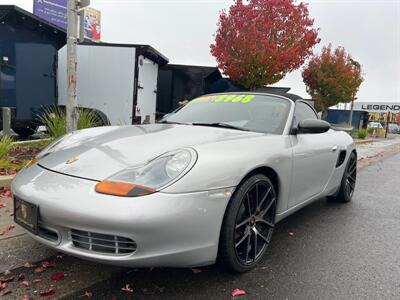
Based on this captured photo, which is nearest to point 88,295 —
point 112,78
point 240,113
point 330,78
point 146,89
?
point 240,113

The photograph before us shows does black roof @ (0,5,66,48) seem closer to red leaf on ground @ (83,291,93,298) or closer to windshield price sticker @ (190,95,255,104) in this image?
windshield price sticker @ (190,95,255,104)

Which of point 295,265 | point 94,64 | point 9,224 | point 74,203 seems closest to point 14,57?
point 94,64

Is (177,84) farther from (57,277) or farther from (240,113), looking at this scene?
(57,277)

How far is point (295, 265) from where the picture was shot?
2672 mm

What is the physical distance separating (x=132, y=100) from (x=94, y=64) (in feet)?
3.92

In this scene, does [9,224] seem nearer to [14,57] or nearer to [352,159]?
[352,159]

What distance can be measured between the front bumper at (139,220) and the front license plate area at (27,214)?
0.14 ft

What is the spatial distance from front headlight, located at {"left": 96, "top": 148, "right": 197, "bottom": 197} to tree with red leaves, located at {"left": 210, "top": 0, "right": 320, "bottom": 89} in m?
12.6

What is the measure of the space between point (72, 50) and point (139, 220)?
11.9ft

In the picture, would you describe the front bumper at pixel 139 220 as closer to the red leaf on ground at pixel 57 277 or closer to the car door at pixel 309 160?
the red leaf on ground at pixel 57 277

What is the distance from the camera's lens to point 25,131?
24.5 feet

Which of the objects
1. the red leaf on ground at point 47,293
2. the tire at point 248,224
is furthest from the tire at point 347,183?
the red leaf on ground at point 47,293

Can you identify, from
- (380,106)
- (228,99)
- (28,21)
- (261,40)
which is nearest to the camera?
(228,99)

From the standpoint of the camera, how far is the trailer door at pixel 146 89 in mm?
8062
